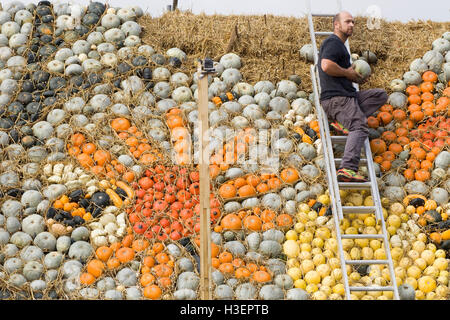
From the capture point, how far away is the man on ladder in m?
10.7

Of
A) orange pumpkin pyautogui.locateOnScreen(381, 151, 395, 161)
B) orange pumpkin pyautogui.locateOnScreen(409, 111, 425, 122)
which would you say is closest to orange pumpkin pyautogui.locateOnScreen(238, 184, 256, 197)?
orange pumpkin pyautogui.locateOnScreen(381, 151, 395, 161)

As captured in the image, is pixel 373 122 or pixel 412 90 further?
pixel 412 90

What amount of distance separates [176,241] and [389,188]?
2995 millimetres

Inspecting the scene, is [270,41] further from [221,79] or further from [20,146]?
[20,146]

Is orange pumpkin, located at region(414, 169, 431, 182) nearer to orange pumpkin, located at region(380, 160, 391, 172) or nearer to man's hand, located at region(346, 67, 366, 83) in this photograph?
orange pumpkin, located at region(380, 160, 391, 172)

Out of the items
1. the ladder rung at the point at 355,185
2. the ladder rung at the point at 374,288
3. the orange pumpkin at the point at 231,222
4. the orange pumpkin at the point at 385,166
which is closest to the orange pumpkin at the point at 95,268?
the orange pumpkin at the point at 231,222

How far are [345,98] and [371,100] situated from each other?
1.49 feet

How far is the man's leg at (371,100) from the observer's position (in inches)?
444

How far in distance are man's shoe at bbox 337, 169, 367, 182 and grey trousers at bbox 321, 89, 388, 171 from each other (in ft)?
0.23

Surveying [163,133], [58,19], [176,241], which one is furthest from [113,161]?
[58,19]

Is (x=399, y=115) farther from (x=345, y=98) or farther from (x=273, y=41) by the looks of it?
(x=273, y=41)

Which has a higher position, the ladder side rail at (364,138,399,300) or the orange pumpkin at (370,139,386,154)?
the orange pumpkin at (370,139,386,154)

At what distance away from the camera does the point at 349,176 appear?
35.0 ft

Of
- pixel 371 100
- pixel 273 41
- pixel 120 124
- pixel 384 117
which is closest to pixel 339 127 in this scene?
pixel 371 100
